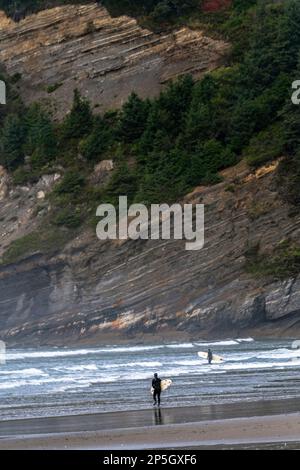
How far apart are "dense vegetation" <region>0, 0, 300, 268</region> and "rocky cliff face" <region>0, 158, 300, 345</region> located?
1623 millimetres

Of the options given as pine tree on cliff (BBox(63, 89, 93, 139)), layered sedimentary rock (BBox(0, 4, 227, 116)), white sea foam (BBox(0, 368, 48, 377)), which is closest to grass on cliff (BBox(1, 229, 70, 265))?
pine tree on cliff (BBox(63, 89, 93, 139))

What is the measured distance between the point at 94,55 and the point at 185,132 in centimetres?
1400

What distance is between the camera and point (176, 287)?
60.1 metres

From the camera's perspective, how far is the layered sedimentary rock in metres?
77.2

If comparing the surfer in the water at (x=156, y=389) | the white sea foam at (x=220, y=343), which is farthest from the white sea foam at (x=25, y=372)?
the surfer in the water at (x=156, y=389)

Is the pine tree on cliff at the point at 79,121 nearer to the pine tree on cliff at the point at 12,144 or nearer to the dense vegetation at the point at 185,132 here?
the dense vegetation at the point at 185,132

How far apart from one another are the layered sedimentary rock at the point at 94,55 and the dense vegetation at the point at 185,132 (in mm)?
1892

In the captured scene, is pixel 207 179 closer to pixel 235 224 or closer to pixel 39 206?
pixel 235 224

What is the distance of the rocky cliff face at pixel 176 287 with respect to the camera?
189ft

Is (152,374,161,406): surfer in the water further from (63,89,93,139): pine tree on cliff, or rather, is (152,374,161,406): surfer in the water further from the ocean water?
(63,89,93,139): pine tree on cliff

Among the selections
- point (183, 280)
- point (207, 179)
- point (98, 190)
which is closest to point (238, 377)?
point (183, 280)

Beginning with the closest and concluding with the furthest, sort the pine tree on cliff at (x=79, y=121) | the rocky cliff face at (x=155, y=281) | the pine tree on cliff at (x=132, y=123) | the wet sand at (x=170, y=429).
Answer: the wet sand at (x=170, y=429) → the rocky cliff face at (x=155, y=281) → the pine tree on cliff at (x=132, y=123) → the pine tree on cliff at (x=79, y=121)

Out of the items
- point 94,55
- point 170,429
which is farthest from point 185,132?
point 170,429
